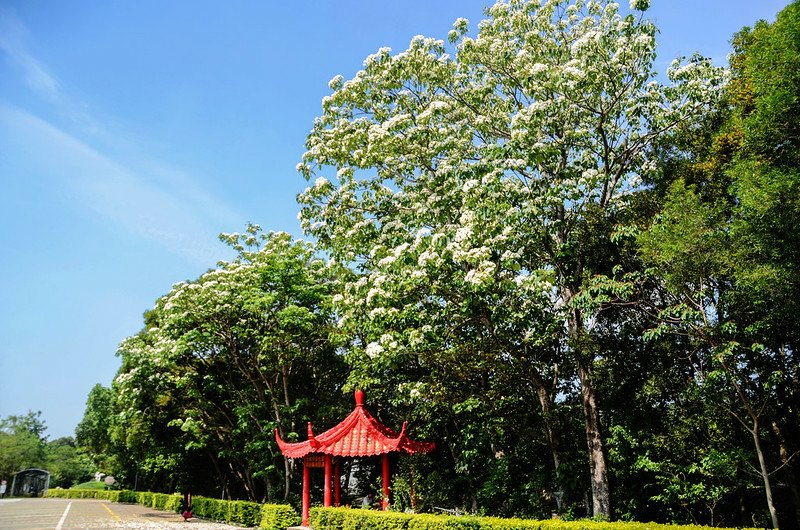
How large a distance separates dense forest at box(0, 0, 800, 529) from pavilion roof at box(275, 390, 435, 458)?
89 cm

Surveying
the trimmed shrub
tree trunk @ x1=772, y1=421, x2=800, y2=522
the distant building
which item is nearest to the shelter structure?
the trimmed shrub

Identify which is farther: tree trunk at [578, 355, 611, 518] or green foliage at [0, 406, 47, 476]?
green foliage at [0, 406, 47, 476]

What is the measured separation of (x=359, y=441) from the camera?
677 inches

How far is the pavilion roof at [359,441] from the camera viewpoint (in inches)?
667

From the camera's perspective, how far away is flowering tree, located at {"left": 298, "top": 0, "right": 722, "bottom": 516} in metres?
15.0

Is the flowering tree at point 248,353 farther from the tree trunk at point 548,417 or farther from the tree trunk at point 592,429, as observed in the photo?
the tree trunk at point 592,429

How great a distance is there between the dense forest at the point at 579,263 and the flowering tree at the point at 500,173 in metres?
0.07

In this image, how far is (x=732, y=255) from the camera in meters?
13.1

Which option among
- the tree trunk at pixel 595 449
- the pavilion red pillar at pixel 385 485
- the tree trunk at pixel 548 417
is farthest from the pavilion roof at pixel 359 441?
the tree trunk at pixel 595 449

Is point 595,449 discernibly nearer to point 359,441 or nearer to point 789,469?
point 789,469

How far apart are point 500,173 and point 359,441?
907 cm

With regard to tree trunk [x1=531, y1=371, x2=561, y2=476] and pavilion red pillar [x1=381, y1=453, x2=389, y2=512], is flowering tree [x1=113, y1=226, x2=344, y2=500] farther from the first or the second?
tree trunk [x1=531, y1=371, x2=561, y2=476]

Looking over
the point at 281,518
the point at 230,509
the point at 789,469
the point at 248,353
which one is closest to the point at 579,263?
the point at 789,469

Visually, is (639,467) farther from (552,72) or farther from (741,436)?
(552,72)
